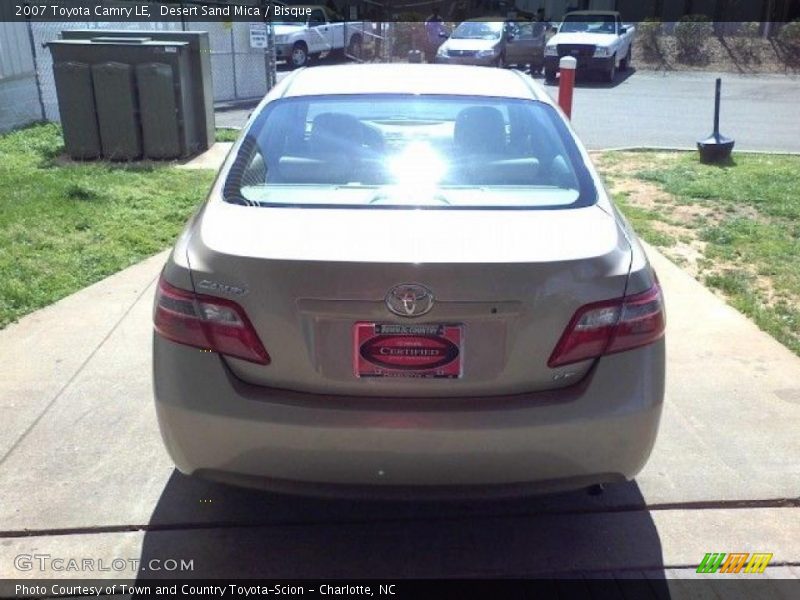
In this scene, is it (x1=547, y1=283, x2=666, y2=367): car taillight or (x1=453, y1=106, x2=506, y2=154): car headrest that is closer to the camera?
(x1=547, y1=283, x2=666, y2=367): car taillight

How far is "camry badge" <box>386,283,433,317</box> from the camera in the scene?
2412 mm

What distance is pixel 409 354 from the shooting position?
2482mm

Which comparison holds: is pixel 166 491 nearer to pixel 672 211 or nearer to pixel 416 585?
pixel 416 585

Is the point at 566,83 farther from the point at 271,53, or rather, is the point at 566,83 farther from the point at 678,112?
the point at 678,112

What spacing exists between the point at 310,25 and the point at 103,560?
2350 cm

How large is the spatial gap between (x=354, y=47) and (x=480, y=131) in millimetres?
25165

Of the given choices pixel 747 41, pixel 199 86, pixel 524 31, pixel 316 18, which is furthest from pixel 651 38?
pixel 199 86

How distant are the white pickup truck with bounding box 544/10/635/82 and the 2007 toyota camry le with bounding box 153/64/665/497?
20.6m

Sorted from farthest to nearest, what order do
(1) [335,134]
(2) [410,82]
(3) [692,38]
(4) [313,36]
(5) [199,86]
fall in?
1. (3) [692,38]
2. (4) [313,36]
3. (5) [199,86]
4. (2) [410,82]
5. (1) [335,134]

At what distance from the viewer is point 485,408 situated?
8.20 feet

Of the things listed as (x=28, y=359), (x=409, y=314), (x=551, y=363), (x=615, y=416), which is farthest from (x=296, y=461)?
(x=28, y=359)

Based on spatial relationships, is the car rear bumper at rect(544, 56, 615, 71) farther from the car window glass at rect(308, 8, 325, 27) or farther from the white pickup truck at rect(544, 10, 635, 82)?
the car window glass at rect(308, 8, 325, 27)

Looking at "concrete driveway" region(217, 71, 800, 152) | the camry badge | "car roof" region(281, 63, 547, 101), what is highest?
"car roof" region(281, 63, 547, 101)

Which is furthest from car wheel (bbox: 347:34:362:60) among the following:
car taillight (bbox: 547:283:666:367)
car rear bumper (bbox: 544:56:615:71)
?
car taillight (bbox: 547:283:666:367)
